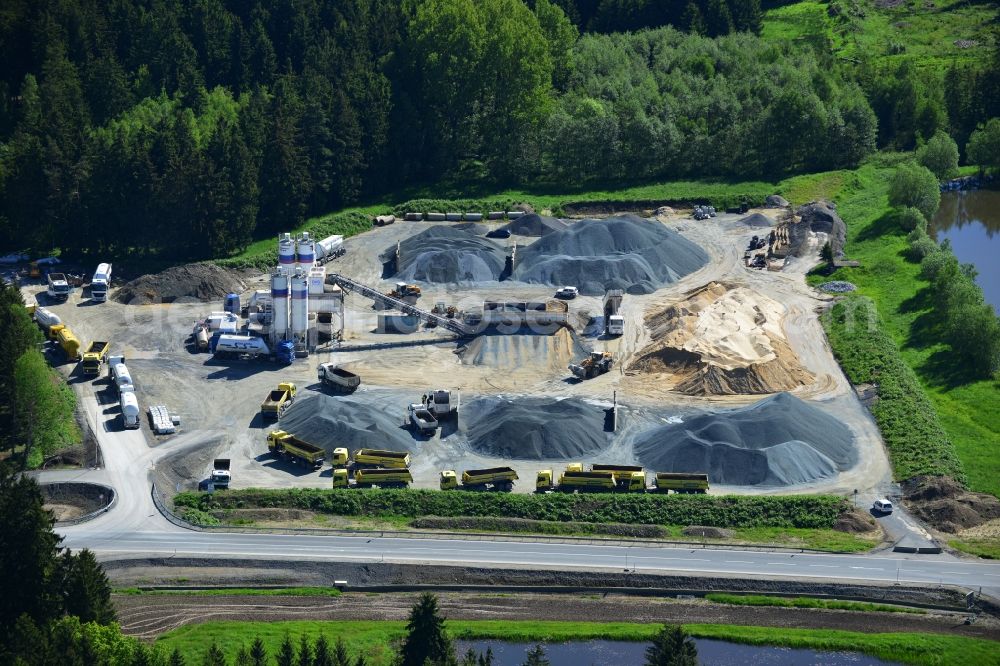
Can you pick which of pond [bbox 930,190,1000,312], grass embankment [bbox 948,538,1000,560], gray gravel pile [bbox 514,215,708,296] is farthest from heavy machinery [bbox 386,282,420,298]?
grass embankment [bbox 948,538,1000,560]

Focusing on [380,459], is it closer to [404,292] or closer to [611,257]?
[404,292]

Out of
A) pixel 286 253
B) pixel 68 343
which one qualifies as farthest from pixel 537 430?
pixel 68 343

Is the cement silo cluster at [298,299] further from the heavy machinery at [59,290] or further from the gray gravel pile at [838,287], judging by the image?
the gray gravel pile at [838,287]

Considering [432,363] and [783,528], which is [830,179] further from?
[783,528]

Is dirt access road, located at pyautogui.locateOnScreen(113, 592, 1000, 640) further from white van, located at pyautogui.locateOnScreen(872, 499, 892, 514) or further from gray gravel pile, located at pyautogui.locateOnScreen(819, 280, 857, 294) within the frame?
gray gravel pile, located at pyautogui.locateOnScreen(819, 280, 857, 294)

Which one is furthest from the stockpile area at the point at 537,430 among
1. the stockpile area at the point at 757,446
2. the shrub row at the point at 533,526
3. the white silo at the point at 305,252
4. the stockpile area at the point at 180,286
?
the stockpile area at the point at 180,286
